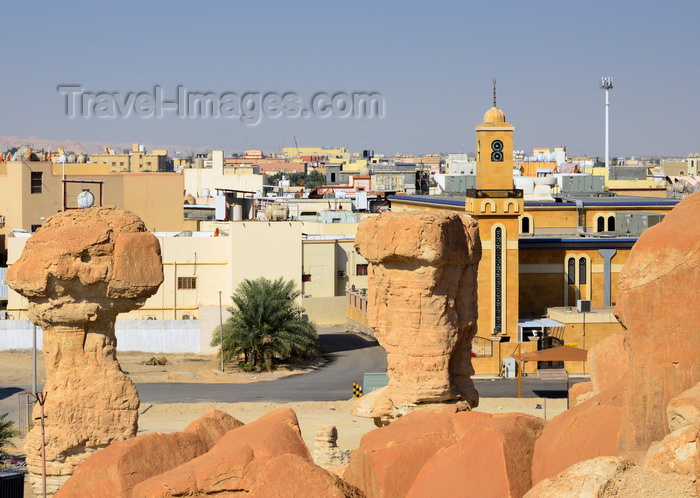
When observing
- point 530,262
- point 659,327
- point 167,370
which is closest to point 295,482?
point 659,327

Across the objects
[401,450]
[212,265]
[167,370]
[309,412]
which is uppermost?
[212,265]

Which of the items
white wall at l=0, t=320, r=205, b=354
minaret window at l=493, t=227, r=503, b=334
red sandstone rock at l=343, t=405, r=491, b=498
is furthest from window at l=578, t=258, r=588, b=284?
red sandstone rock at l=343, t=405, r=491, b=498

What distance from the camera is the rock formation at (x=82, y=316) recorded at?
14.7m

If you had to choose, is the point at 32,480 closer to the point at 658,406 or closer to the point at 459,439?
the point at 459,439

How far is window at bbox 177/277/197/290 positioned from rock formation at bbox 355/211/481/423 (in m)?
25.3

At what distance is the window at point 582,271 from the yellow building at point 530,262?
3 cm

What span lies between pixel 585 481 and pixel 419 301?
8249 millimetres

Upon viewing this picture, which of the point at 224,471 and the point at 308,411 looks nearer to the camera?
the point at 224,471

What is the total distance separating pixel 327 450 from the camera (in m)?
18.5

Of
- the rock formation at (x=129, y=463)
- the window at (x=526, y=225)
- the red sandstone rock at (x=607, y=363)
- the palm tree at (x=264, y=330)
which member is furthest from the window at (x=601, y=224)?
the rock formation at (x=129, y=463)

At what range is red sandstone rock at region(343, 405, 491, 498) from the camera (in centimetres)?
1131

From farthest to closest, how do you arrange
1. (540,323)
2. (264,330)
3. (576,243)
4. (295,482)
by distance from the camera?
(576,243)
(540,323)
(264,330)
(295,482)

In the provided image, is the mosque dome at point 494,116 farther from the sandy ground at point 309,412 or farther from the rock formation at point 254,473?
the rock formation at point 254,473

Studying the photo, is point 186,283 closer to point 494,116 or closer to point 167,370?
point 167,370
